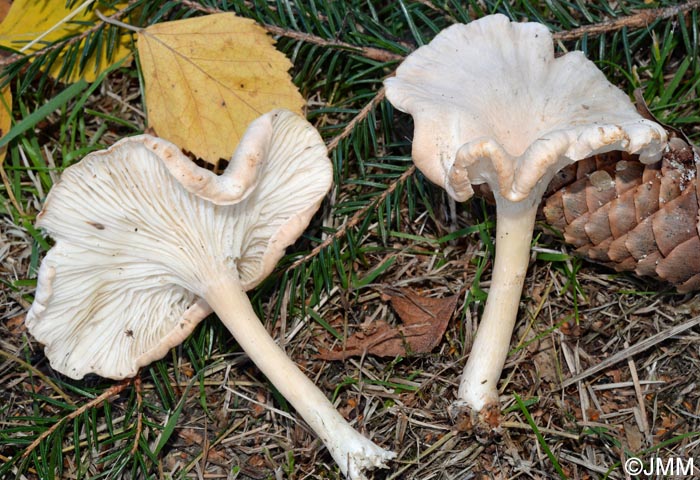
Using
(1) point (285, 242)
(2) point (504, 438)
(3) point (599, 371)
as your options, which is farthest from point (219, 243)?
(3) point (599, 371)

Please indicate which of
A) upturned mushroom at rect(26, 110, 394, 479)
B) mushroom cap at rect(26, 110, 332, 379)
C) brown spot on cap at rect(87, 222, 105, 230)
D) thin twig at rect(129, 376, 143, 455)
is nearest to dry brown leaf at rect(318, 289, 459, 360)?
upturned mushroom at rect(26, 110, 394, 479)

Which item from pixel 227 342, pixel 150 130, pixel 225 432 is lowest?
pixel 225 432

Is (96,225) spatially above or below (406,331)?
above

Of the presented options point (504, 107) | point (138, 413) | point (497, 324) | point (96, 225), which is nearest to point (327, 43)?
point (504, 107)

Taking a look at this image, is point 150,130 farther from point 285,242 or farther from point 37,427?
point 37,427

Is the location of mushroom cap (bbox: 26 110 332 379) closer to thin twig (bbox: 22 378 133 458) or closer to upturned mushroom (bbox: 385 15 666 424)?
thin twig (bbox: 22 378 133 458)

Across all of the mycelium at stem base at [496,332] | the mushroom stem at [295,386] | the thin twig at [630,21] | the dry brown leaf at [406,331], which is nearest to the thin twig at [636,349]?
the mycelium at stem base at [496,332]

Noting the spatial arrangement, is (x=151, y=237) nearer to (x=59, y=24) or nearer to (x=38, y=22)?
(x=59, y=24)
